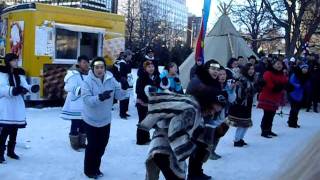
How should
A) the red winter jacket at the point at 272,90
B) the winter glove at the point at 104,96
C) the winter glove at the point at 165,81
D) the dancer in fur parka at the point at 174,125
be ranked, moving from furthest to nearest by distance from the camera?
the red winter jacket at the point at 272,90
the winter glove at the point at 165,81
the winter glove at the point at 104,96
the dancer in fur parka at the point at 174,125

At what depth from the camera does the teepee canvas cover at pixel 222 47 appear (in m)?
16.6

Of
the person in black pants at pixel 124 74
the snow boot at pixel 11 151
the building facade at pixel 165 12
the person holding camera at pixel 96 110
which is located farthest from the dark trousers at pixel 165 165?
the building facade at pixel 165 12

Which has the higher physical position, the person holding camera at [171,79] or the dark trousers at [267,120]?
the person holding camera at [171,79]

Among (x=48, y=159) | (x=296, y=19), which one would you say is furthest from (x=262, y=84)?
(x=296, y=19)

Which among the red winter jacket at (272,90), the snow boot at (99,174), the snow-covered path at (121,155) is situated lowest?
the snow-covered path at (121,155)

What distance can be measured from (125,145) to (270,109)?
121 inches

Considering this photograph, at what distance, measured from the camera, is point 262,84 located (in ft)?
29.5

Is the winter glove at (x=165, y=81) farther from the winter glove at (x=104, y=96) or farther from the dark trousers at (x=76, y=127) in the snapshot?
the winter glove at (x=104, y=96)

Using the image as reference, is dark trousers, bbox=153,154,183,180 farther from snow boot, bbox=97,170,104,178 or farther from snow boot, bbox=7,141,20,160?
snow boot, bbox=7,141,20,160

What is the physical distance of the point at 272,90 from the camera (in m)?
9.02

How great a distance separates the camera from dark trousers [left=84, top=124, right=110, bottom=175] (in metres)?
5.77

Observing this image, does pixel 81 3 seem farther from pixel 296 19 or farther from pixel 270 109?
pixel 296 19

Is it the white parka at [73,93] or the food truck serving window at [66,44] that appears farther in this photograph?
the food truck serving window at [66,44]

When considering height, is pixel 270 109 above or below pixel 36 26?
below
